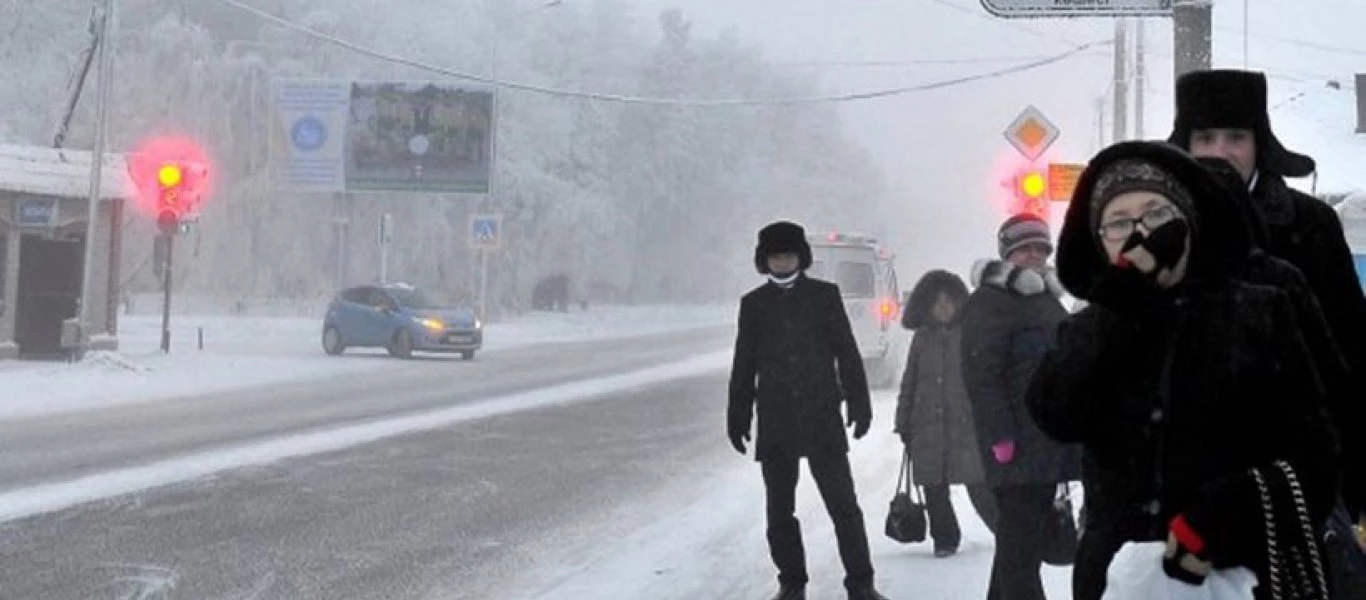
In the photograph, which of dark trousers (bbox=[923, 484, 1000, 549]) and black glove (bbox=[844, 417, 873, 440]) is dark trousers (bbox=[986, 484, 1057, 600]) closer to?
black glove (bbox=[844, 417, 873, 440])

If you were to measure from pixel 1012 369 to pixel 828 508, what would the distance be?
148 cm

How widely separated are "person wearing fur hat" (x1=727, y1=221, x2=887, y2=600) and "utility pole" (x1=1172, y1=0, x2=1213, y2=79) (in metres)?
1.90

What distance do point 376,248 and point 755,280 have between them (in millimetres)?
37643

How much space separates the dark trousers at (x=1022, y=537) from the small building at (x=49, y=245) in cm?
2365

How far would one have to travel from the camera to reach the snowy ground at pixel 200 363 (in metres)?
21.4

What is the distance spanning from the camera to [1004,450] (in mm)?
5773

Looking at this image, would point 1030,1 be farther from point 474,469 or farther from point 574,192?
point 574,192

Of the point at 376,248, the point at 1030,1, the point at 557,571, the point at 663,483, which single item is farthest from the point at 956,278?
the point at 376,248

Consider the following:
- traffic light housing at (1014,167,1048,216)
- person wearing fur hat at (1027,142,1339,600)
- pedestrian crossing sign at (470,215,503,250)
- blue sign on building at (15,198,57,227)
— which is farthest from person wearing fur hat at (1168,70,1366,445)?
pedestrian crossing sign at (470,215,503,250)

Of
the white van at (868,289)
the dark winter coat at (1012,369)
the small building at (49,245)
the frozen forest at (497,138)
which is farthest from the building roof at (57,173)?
the dark winter coat at (1012,369)

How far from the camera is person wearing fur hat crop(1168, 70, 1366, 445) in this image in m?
3.29

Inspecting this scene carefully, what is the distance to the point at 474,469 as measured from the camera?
512 inches

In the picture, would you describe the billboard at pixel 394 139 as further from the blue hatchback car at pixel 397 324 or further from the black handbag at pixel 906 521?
the black handbag at pixel 906 521

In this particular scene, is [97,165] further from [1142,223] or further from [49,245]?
[1142,223]
